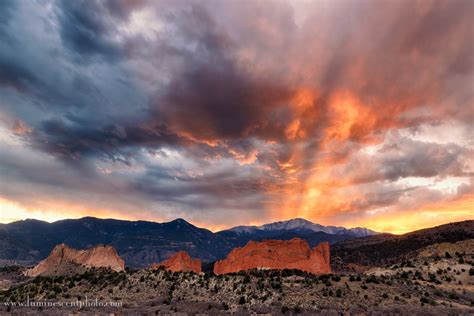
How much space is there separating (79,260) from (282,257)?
194 ft

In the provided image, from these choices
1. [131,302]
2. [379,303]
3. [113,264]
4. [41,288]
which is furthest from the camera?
[113,264]

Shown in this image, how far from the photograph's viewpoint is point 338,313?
4194cm

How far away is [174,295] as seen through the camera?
57.4 metres

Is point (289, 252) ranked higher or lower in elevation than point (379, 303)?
higher

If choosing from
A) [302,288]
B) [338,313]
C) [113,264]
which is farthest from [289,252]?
[338,313]

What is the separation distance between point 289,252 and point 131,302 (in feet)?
175

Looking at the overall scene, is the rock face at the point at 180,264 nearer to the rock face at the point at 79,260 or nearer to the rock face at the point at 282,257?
the rock face at the point at 282,257

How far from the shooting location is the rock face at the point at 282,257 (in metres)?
95.1

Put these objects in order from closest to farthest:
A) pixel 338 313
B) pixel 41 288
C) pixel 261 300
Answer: pixel 338 313
pixel 261 300
pixel 41 288

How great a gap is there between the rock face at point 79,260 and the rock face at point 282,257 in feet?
107

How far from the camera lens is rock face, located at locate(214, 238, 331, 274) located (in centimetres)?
9506

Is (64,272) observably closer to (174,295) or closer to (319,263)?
(174,295)

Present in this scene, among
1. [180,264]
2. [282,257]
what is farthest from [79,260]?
[282,257]

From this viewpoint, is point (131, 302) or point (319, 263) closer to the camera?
point (131, 302)
